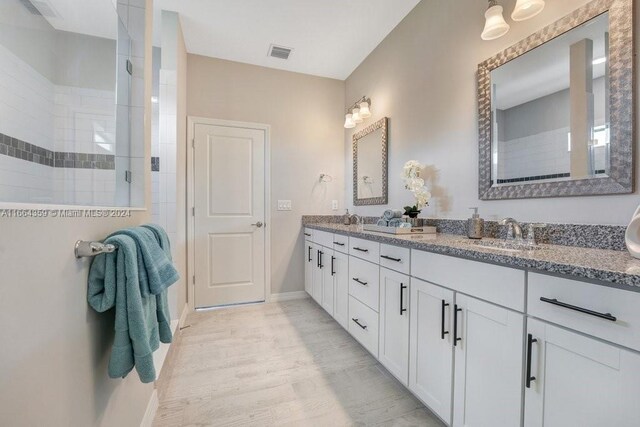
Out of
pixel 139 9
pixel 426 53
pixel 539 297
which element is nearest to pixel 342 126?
pixel 426 53

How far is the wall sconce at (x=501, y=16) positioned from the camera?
130 cm

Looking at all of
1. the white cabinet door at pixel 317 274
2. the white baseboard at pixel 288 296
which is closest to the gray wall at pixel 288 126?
the white baseboard at pixel 288 296

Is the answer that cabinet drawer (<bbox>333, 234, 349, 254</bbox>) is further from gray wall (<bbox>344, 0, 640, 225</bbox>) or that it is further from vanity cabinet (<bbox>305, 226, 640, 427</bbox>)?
gray wall (<bbox>344, 0, 640, 225</bbox>)

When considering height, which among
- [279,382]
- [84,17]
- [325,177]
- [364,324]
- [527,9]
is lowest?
[279,382]

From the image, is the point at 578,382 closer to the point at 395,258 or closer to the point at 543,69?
the point at 395,258

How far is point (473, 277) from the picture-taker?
1105 mm

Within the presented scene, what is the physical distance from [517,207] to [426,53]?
1.40 meters

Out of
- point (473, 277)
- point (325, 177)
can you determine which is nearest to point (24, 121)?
point (473, 277)

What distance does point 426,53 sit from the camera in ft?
7.01

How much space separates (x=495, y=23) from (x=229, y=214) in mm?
2716

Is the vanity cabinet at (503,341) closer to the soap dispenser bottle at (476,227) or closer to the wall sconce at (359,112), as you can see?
the soap dispenser bottle at (476,227)

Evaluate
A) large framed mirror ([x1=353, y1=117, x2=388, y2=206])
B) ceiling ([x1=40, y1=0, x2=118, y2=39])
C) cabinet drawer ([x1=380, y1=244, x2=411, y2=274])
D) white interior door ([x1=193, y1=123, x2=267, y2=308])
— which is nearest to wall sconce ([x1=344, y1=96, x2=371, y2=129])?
large framed mirror ([x1=353, y1=117, x2=388, y2=206])

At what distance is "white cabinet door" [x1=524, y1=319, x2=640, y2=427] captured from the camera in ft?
2.26

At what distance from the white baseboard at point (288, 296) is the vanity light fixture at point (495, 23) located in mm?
2900
